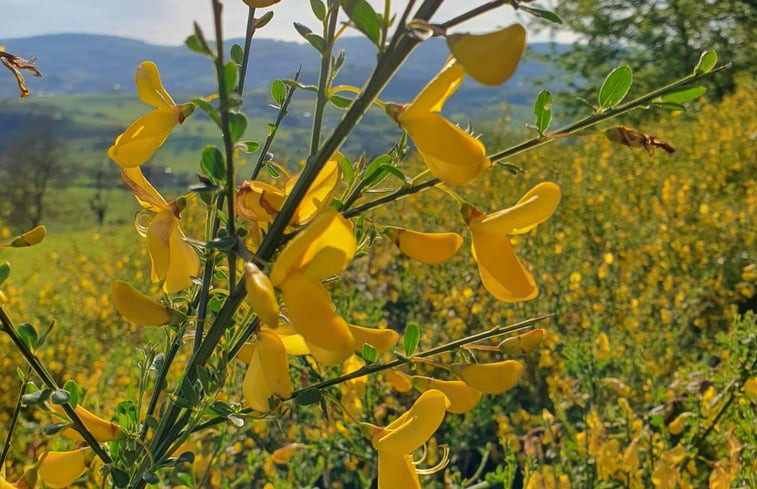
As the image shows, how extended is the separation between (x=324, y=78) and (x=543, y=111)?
18 cm

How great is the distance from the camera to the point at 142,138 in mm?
547

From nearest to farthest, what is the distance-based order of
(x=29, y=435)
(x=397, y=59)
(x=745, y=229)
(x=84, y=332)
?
(x=397, y=59), (x=29, y=435), (x=745, y=229), (x=84, y=332)

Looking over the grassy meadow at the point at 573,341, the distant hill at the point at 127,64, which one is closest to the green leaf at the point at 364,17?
the grassy meadow at the point at 573,341

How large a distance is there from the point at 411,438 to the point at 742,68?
33.8ft

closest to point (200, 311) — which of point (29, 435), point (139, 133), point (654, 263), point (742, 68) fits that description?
point (139, 133)

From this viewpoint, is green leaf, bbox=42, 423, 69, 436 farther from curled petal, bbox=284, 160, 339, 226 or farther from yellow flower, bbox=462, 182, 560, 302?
yellow flower, bbox=462, 182, 560, 302

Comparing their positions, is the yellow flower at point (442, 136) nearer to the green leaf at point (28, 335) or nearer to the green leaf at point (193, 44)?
the green leaf at point (193, 44)

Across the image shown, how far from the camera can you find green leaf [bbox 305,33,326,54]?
490mm

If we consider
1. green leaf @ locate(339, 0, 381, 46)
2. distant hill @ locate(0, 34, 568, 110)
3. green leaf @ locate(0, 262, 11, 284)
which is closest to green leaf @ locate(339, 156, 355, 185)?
green leaf @ locate(339, 0, 381, 46)

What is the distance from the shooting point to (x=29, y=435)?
2605 mm

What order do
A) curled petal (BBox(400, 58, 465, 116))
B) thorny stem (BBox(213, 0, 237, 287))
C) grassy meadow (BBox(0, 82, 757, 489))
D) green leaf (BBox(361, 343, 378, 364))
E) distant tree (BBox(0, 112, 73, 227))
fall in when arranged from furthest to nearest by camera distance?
1. distant tree (BBox(0, 112, 73, 227))
2. grassy meadow (BBox(0, 82, 757, 489))
3. green leaf (BBox(361, 343, 378, 364))
4. curled petal (BBox(400, 58, 465, 116))
5. thorny stem (BBox(213, 0, 237, 287))

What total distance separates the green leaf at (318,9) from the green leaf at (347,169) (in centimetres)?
11

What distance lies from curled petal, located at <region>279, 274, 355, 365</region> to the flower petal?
0.11 metres

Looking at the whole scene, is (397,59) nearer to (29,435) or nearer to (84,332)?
(29,435)
